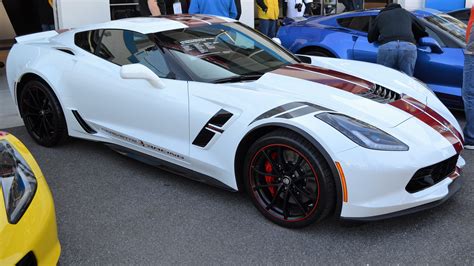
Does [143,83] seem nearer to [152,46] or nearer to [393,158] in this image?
[152,46]

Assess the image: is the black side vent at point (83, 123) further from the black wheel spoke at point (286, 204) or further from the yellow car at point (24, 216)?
the black wheel spoke at point (286, 204)

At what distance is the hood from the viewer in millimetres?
3068

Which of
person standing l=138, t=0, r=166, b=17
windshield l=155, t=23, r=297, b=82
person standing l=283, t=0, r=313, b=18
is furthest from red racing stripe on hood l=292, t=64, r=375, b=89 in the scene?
person standing l=283, t=0, r=313, b=18

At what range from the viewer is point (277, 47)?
4434 mm

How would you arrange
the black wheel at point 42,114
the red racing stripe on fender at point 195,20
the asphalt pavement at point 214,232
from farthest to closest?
the black wheel at point 42,114
the red racing stripe on fender at point 195,20
the asphalt pavement at point 214,232

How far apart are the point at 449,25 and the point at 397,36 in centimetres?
97

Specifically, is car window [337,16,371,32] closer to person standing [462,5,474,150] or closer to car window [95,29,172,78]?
person standing [462,5,474,150]

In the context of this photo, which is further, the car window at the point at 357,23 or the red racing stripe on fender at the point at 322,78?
the car window at the point at 357,23

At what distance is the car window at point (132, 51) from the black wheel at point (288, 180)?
1023 mm

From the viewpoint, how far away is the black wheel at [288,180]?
291cm

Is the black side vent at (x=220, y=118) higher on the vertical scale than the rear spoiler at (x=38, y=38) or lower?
lower

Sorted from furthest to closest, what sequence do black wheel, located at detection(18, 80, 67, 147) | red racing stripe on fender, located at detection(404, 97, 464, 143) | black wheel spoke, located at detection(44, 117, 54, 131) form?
black wheel spoke, located at detection(44, 117, 54, 131), black wheel, located at detection(18, 80, 67, 147), red racing stripe on fender, located at detection(404, 97, 464, 143)

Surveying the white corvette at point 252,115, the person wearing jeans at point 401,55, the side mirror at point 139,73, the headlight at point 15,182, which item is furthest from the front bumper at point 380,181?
the person wearing jeans at point 401,55

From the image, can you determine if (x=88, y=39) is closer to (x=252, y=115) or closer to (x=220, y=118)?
(x=220, y=118)
